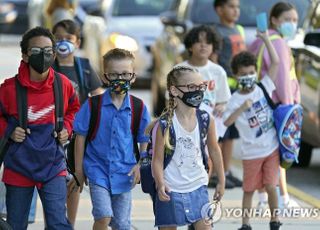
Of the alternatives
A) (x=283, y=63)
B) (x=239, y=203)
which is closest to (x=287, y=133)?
(x=283, y=63)

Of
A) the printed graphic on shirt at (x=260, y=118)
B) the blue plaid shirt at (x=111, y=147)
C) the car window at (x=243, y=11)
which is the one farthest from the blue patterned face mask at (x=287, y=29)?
the car window at (x=243, y=11)

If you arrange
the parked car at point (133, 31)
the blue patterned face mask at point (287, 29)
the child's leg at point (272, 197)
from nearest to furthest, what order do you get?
the child's leg at point (272, 197), the blue patterned face mask at point (287, 29), the parked car at point (133, 31)

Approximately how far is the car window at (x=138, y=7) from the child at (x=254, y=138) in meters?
11.5

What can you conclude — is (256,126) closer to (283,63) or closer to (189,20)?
(283,63)

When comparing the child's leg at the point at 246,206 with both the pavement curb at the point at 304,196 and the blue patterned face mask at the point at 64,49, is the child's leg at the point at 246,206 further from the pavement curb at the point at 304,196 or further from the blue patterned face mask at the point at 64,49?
the blue patterned face mask at the point at 64,49

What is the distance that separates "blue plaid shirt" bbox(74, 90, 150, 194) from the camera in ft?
25.6

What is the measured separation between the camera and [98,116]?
784 centimetres

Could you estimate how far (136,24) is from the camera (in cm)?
2052

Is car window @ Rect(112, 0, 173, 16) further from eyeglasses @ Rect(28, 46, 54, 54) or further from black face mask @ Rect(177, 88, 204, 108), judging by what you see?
black face mask @ Rect(177, 88, 204, 108)

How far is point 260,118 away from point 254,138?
164 millimetres

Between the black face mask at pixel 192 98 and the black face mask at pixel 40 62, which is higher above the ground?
the black face mask at pixel 40 62

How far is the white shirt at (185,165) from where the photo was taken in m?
7.49

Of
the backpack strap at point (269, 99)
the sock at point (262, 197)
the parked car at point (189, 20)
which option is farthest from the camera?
the parked car at point (189, 20)

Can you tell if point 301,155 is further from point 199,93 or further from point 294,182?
point 199,93
